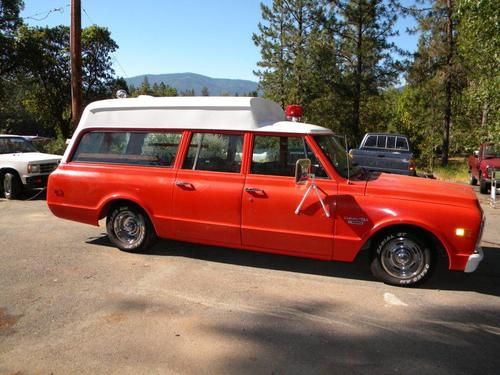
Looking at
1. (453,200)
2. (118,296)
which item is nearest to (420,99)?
(453,200)

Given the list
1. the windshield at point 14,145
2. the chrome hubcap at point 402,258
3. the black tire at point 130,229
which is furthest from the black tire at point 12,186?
the chrome hubcap at point 402,258

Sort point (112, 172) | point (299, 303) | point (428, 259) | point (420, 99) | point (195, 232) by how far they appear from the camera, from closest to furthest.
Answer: point (299, 303) < point (428, 259) < point (195, 232) < point (112, 172) < point (420, 99)

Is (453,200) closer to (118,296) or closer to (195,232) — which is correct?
(195,232)

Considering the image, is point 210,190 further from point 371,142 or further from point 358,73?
point 358,73

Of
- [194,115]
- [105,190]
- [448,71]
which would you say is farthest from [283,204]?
[448,71]

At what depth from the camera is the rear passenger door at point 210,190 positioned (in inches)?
219

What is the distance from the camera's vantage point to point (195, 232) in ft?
19.1

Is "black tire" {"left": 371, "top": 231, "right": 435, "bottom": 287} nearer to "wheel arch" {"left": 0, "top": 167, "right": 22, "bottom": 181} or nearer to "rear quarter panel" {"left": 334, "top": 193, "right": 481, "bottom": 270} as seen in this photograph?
"rear quarter panel" {"left": 334, "top": 193, "right": 481, "bottom": 270}

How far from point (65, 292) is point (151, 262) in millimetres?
1289

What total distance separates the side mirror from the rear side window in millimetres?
1726

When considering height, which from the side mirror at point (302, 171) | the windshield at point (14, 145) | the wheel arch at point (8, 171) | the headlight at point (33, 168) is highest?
the windshield at point (14, 145)

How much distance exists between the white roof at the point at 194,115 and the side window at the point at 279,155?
0.13 m

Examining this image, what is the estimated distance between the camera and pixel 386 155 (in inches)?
499

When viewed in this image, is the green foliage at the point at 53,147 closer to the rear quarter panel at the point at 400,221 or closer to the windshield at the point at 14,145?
the windshield at the point at 14,145
